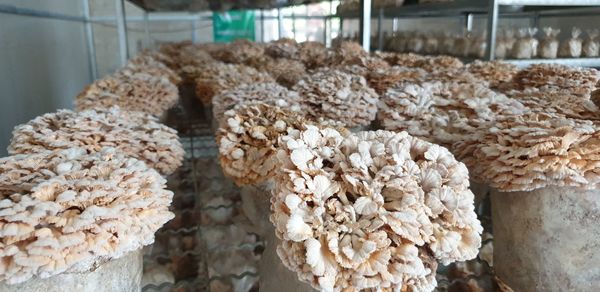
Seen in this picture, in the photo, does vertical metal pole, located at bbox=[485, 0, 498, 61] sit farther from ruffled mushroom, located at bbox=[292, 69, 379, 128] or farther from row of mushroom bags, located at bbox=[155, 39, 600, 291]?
ruffled mushroom, located at bbox=[292, 69, 379, 128]

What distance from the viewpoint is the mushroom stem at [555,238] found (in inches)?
34.7

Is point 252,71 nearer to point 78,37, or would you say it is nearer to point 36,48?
point 36,48

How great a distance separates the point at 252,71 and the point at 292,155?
1.52 metres

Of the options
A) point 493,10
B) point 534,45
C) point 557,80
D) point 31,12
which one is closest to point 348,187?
point 557,80

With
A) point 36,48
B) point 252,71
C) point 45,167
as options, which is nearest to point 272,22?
point 36,48

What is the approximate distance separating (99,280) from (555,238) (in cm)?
80

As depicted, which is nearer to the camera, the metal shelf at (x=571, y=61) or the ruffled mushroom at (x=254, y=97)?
the ruffled mushroom at (x=254, y=97)

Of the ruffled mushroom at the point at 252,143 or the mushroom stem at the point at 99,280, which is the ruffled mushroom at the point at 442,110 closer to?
the ruffled mushroom at the point at 252,143

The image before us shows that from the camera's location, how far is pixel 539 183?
84cm

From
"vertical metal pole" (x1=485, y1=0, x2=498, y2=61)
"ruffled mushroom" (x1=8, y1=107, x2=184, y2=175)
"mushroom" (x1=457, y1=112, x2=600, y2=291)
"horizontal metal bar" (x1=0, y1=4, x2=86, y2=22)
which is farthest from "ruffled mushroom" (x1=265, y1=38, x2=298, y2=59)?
"mushroom" (x1=457, y1=112, x2=600, y2=291)

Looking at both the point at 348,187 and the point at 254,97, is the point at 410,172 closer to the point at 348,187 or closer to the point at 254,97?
the point at 348,187

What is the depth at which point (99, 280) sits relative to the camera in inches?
28.6

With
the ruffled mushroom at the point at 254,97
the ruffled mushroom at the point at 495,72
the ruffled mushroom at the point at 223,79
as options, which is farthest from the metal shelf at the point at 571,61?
the ruffled mushroom at the point at 254,97

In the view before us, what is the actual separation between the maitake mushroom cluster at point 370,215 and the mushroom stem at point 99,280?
0.93 feet
